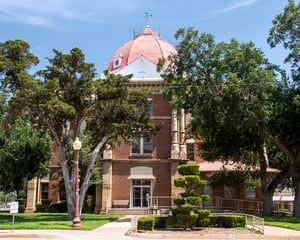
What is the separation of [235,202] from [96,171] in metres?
12.2

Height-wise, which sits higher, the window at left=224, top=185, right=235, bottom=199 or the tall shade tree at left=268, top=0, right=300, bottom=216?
the tall shade tree at left=268, top=0, right=300, bottom=216

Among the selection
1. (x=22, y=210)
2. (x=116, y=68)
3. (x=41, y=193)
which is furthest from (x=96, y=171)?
(x=116, y=68)

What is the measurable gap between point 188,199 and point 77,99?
10.3 metres

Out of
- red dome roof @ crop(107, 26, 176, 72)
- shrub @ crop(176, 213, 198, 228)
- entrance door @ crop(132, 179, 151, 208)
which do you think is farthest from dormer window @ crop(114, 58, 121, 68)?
shrub @ crop(176, 213, 198, 228)

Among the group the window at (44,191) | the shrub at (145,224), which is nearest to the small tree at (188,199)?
the shrub at (145,224)

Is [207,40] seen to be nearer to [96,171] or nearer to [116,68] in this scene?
[96,171]

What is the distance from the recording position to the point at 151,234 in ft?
49.2

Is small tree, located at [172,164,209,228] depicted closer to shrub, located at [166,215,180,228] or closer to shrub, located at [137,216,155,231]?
shrub, located at [166,215,180,228]

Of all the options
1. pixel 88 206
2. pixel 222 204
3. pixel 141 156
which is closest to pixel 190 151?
pixel 141 156

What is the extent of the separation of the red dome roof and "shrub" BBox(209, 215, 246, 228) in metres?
23.4

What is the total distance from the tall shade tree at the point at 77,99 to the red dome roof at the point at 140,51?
15.1 meters

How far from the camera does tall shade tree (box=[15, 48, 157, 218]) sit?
22188 millimetres

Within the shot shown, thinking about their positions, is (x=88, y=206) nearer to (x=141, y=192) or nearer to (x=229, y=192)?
(x=141, y=192)

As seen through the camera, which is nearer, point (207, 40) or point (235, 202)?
point (207, 40)
